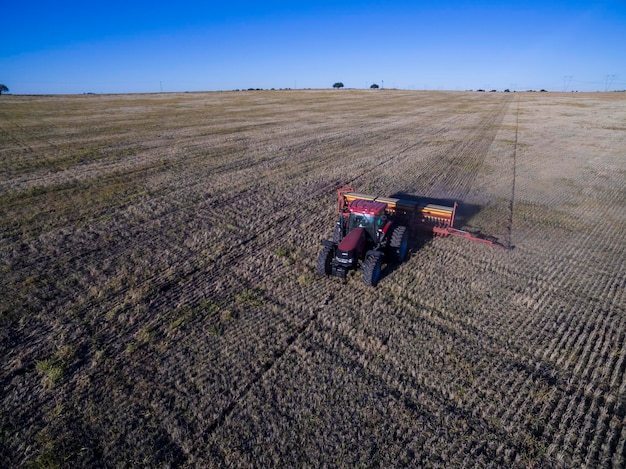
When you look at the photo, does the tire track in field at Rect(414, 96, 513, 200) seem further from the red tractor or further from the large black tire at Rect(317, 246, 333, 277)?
the large black tire at Rect(317, 246, 333, 277)

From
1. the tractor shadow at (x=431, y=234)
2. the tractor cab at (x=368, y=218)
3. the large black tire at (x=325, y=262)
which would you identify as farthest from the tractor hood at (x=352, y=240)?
the tractor shadow at (x=431, y=234)

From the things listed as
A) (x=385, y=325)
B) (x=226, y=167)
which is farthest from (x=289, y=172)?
(x=385, y=325)

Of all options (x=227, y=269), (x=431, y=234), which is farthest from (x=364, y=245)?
(x=227, y=269)

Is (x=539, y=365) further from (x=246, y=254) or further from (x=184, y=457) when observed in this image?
(x=246, y=254)

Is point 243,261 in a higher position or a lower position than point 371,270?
lower

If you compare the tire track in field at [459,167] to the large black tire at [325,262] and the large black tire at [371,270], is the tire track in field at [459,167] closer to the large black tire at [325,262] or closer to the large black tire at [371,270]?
the large black tire at [371,270]

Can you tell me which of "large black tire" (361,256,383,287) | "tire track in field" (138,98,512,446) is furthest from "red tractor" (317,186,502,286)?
"tire track in field" (138,98,512,446)

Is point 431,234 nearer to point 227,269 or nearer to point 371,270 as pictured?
point 371,270
